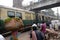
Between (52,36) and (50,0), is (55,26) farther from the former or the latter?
(50,0)

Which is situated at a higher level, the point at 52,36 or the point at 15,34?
the point at 15,34

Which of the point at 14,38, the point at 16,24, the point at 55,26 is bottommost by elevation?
the point at 55,26

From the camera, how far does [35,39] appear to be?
20.5 ft

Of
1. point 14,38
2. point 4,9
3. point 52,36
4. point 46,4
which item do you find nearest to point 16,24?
point 14,38

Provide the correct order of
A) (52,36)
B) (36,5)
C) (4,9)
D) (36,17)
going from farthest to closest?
(36,5) → (36,17) → (4,9) → (52,36)

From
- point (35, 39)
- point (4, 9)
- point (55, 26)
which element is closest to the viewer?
point (35, 39)

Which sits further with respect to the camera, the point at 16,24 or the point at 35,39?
the point at 35,39

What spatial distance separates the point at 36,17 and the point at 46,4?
22.3m

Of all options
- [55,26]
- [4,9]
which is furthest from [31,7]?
[4,9]

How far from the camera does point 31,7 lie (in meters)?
56.5

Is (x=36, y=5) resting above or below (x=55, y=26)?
above

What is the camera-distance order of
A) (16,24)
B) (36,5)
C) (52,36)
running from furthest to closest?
1. (36,5)
2. (52,36)
3. (16,24)

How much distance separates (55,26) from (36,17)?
14.1 ft

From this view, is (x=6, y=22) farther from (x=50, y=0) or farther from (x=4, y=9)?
(x=50, y=0)
